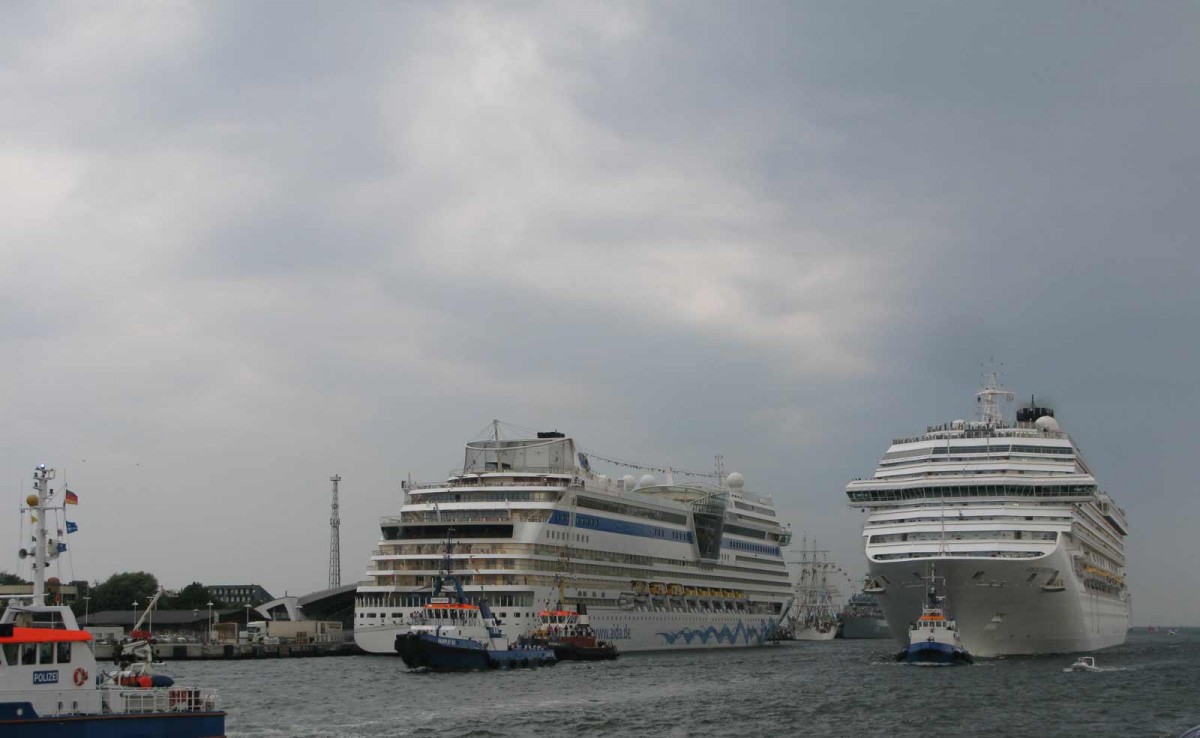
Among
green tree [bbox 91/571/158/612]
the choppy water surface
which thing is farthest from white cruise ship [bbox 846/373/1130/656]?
green tree [bbox 91/571/158/612]

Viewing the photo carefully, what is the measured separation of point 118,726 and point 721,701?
34.0m

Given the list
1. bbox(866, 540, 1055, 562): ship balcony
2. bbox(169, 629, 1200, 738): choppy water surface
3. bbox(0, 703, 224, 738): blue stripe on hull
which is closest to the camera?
bbox(0, 703, 224, 738): blue stripe on hull

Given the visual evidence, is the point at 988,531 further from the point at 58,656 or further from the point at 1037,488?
the point at 58,656

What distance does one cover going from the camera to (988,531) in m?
82.4

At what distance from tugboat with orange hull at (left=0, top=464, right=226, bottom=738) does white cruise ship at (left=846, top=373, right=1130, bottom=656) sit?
55.5 metres

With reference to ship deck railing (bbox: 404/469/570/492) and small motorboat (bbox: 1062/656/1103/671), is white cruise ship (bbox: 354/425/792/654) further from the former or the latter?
small motorboat (bbox: 1062/656/1103/671)

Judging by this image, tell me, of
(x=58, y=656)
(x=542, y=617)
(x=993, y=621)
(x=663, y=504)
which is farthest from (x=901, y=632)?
(x=58, y=656)

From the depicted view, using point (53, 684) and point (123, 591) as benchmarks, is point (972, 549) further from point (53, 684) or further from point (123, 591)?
point (123, 591)

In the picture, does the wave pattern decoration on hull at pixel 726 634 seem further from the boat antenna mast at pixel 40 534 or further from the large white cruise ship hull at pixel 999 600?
the boat antenna mast at pixel 40 534

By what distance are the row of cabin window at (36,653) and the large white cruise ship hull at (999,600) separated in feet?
188

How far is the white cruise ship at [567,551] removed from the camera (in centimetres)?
9969

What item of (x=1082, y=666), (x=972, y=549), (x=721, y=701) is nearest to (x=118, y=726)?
→ (x=721, y=701)

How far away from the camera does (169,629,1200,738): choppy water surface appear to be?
50.2 m

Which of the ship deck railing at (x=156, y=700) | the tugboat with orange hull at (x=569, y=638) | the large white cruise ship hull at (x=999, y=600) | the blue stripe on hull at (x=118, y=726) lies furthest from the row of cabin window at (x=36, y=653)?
the tugboat with orange hull at (x=569, y=638)
